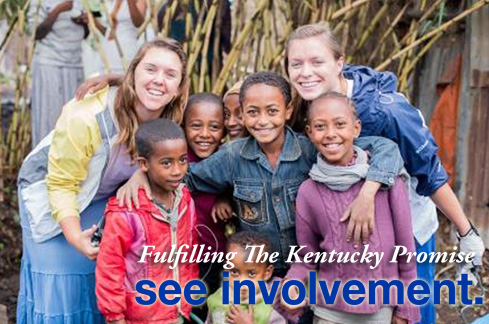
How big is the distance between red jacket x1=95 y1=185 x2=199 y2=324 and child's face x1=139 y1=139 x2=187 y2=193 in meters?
0.08

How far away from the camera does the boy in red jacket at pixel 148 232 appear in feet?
7.14

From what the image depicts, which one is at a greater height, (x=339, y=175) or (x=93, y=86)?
(x=93, y=86)

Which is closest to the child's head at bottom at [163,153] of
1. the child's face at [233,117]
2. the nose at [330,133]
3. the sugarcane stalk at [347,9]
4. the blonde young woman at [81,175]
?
the blonde young woman at [81,175]

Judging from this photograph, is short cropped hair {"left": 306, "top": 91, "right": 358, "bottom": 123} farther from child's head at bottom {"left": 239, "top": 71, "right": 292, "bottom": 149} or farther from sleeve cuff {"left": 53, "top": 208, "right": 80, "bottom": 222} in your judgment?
sleeve cuff {"left": 53, "top": 208, "right": 80, "bottom": 222}

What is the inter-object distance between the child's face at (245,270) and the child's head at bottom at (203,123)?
0.37 metres

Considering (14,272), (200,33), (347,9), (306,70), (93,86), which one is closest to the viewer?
(306,70)

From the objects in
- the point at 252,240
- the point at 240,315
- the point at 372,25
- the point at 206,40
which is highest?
the point at 372,25

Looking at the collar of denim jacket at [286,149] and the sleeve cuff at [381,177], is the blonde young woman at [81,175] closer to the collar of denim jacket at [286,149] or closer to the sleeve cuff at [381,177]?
the collar of denim jacket at [286,149]

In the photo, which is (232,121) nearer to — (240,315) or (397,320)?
(240,315)

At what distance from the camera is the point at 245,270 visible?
7.59 feet

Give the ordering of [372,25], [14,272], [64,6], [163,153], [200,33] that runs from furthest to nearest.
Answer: [64,6]
[14,272]
[372,25]
[200,33]
[163,153]

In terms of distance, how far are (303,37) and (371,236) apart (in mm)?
657

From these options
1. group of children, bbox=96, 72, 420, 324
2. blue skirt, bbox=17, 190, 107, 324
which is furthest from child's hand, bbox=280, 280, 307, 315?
blue skirt, bbox=17, 190, 107, 324

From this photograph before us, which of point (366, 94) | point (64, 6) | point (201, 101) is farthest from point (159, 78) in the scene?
point (64, 6)
